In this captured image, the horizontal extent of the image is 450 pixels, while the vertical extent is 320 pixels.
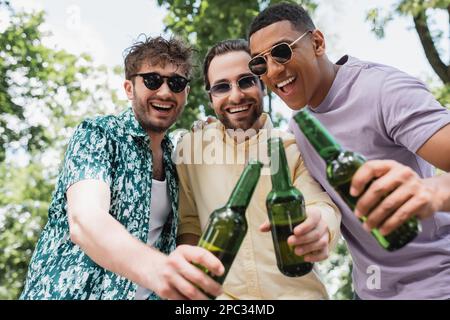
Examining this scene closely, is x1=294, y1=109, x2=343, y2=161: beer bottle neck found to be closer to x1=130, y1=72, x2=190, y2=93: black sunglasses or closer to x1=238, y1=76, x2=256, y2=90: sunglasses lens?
x1=238, y1=76, x2=256, y2=90: sunglasses lens

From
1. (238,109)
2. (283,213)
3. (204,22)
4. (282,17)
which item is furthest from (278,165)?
(204,22)

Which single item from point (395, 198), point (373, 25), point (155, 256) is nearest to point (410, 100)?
point (395, 198)

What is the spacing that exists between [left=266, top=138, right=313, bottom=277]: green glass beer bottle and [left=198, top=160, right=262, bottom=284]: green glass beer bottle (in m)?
0.12

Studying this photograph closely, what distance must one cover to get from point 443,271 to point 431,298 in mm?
139

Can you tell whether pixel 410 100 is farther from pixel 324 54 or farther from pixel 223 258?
pixel 223 258

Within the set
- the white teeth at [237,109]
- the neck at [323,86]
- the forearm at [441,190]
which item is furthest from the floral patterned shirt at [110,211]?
the forearm at [441,190]

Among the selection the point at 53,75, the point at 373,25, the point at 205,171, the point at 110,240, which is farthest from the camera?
the point at 53,75

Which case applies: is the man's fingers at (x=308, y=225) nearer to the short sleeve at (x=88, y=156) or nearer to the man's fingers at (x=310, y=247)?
the man's fingers at (x=310, y=247)

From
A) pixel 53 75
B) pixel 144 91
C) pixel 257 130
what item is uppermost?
pixel 53 75

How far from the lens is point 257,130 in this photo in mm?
2434

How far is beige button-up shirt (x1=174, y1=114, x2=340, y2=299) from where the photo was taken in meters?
2.03

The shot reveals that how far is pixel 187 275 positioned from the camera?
1.13m

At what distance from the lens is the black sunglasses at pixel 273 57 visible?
7.70ft

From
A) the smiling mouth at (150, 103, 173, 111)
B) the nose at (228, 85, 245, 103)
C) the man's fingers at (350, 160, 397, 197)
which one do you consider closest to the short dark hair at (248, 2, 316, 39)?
the nose at (228, 85, 245, 103)
